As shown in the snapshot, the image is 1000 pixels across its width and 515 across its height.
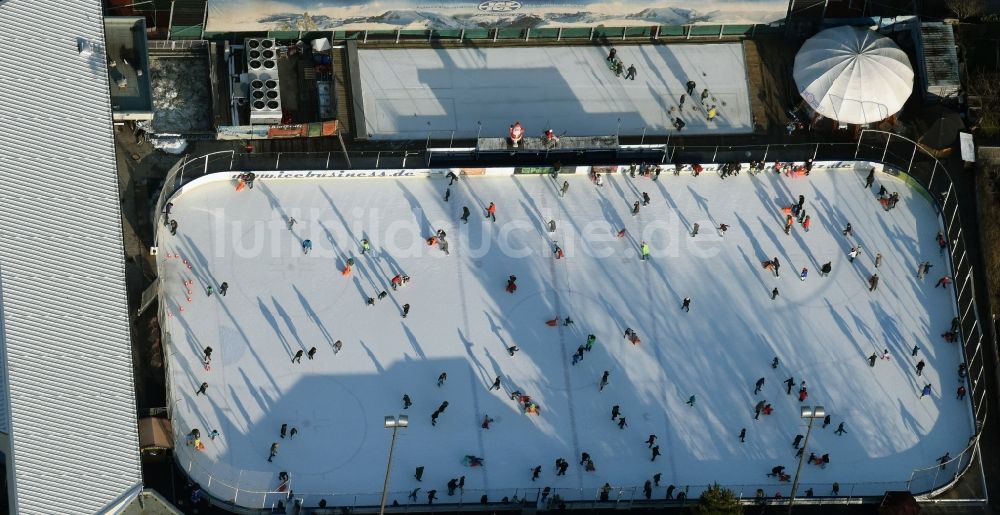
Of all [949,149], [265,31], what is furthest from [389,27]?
[949,149]

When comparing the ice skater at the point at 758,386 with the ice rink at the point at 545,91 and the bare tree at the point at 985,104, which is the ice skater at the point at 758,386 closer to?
the ice rink at the point at 545,91

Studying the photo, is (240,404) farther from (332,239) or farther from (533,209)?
(533,209)

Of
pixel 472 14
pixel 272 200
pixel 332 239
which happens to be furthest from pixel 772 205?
pixel 272 200

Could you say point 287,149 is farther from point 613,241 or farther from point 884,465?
point 884,465

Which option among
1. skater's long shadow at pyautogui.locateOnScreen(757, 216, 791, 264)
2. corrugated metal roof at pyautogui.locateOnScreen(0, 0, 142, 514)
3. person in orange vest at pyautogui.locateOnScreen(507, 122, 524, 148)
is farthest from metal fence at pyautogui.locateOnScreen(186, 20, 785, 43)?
skater's long shadow at pyautogui.locateOnScreen(757, 216, 791, 264)

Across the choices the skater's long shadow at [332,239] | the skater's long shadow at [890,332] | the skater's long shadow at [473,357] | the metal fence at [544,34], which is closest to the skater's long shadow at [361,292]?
the skater's long shadow at [332,239]

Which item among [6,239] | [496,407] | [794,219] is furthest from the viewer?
[794,219]
